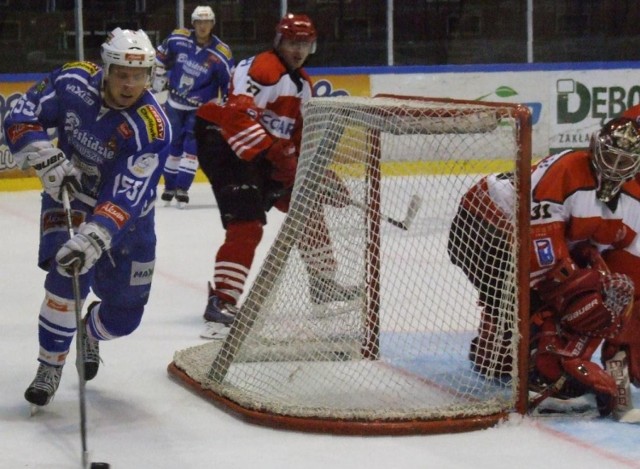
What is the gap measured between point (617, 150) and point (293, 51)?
1432mm

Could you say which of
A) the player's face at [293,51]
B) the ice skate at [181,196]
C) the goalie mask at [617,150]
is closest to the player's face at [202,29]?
the ice skate at [181,196]

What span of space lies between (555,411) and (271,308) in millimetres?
801

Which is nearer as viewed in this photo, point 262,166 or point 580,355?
point 580,355

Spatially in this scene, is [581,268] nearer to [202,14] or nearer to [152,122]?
[152,122]

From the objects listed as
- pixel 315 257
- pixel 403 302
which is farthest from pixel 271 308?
pixel 403 302

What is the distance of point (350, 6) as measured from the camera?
31.2 ft

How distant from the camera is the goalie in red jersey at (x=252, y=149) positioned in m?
4.30

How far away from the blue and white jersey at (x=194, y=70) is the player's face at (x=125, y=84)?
4385mm

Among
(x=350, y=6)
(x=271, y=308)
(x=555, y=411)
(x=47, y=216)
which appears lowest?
(x=555, y=411)

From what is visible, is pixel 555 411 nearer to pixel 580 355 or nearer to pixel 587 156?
pixel 580 355

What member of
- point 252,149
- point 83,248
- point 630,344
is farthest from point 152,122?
point 630,344

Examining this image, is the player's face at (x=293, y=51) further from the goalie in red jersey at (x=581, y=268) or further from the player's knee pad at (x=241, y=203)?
the goalie in red jersey at (x=581, y=268)

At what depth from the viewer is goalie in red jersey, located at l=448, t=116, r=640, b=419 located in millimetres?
3240

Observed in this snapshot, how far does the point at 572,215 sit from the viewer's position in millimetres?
3354
